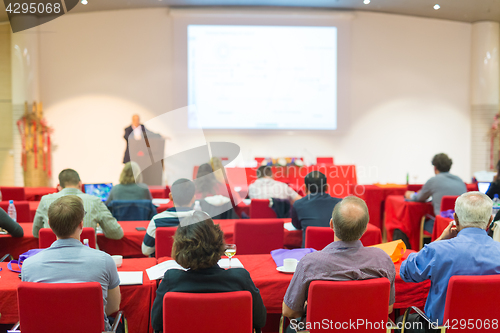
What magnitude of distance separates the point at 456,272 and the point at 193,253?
121cm

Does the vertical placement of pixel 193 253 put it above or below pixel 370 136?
below

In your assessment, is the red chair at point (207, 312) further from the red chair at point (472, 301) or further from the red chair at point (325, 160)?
the red chair at point (325, 160)

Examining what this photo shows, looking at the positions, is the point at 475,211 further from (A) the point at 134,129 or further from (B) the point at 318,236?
(A) the point at 134,129

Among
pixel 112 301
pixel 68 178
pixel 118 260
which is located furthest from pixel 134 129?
pixel 112 301

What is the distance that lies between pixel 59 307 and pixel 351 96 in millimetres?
8635

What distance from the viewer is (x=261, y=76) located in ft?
29.9

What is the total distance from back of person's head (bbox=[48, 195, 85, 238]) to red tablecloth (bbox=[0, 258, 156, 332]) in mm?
363

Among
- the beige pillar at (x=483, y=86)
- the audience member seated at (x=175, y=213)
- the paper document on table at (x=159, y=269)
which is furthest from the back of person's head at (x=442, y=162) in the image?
the beige pillar at (x=483, y=86)

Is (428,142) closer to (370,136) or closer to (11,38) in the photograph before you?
(370,136)

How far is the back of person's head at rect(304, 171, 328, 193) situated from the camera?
3682 millimetres

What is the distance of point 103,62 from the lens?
919cm

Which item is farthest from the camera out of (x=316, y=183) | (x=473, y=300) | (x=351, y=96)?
(x=351, y=96)

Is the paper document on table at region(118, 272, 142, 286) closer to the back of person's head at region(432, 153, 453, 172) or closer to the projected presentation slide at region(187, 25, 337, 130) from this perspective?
the back of person's head at region(432, 153, 453, 172)

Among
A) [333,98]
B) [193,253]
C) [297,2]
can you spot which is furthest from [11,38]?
[193,253]
